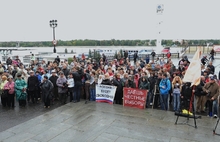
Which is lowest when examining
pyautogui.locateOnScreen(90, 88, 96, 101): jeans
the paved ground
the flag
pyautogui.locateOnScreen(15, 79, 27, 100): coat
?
the paved ground

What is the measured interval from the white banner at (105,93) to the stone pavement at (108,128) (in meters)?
0.90

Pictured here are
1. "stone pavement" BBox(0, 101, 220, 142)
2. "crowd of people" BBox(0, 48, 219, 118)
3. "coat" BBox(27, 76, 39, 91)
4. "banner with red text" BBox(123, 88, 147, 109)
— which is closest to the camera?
"stone pavement" BBox(0, 101, 220, 142)

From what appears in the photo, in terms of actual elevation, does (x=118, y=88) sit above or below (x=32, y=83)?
below

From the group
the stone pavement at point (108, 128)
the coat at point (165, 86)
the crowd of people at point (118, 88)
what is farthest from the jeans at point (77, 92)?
the coat at point (165, 86)

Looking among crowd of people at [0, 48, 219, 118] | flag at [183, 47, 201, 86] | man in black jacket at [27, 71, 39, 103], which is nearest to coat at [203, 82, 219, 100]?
crowd of people at [0, 48, 219, 118]

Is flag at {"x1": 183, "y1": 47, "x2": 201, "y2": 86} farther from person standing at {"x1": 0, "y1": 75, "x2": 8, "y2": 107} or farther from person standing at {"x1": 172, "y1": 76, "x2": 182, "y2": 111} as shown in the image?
person standing at {"x1": 0, "y1": 75, "x2": 8, "y2": 107}

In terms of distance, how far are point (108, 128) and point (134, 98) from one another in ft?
8.24

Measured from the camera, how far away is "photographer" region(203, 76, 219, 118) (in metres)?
7.85

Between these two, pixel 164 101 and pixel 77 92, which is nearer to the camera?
pixel 164 101

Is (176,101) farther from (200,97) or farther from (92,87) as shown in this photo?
(92,87)

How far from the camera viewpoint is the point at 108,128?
6.97m

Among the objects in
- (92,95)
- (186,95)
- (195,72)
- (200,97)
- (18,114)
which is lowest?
(18,114)

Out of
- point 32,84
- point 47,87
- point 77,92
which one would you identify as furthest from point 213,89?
point 32,84

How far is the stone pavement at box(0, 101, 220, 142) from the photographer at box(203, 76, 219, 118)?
1.67 ft
